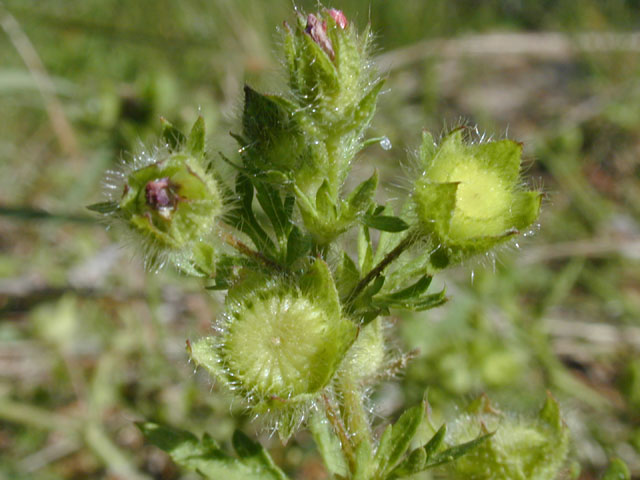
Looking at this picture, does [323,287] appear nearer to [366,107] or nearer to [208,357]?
[208,357]

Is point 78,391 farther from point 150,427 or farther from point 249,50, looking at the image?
point 249,50

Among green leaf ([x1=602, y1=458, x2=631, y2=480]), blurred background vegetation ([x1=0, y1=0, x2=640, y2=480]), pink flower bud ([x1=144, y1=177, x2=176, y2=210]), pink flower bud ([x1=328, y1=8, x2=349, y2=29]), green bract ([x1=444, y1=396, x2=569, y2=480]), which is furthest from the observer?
blurred background vegetation ([x1=0, y1=0, x2=640, y2=480])

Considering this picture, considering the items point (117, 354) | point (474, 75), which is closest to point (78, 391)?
point (117, 354)

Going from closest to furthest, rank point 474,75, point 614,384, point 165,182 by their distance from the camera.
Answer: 1. point 165,182
2. point 614,384
3. point 474,75

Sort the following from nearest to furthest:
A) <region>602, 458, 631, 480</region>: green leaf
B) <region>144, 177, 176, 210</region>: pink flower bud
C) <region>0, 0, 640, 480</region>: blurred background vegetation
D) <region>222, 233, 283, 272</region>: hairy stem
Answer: <region>144, 177, 176, 210</region>: pink flower bud
<region>222, 233, 283, 272</region>: hairy stem
<region>602, 458, 631, 480</region>: green leaf
<region>0, 0, 640, 480</region>: blurred background vegetation

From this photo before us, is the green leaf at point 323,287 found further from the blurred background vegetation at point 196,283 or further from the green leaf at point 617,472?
the green leaf at point 617,472

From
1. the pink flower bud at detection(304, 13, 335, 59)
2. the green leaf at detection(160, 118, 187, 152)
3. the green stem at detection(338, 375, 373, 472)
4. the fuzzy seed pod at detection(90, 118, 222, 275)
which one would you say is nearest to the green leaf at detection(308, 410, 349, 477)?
the green stem at detection(338, 375, 373, 472)

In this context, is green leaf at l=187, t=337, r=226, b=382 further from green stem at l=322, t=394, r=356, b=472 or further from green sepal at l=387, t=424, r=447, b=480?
green sepal at l=387, t=424, r=447, b=480
